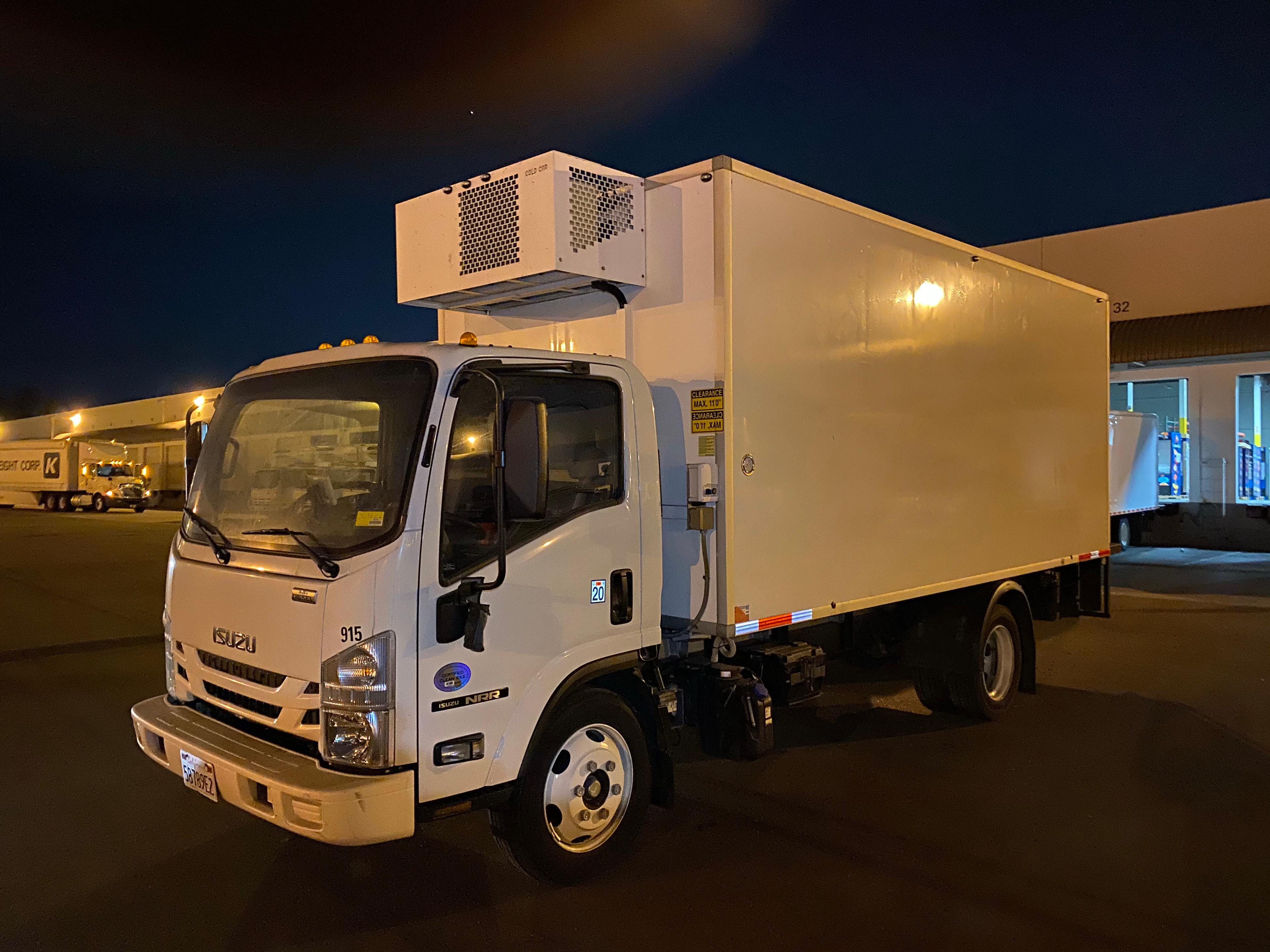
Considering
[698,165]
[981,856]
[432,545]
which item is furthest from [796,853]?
[698,165]

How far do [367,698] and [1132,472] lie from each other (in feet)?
62.5

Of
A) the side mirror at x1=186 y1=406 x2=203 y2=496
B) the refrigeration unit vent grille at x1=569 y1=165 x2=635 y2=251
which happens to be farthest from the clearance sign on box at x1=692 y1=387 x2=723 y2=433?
the side mirror at x1=186 y1=406 x2=203 y2=496

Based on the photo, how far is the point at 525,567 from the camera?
3955mm

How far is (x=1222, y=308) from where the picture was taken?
1745cm

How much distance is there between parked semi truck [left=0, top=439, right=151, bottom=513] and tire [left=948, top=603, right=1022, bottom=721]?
1614 inches

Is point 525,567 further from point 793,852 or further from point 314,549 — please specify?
point 793,852

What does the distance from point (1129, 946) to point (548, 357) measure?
3.52 m

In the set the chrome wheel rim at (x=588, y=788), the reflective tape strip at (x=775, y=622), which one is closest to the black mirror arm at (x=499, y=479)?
the chrome wheel rim at (x=588, y=788)

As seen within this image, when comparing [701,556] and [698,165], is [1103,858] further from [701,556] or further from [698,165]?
[698,165]

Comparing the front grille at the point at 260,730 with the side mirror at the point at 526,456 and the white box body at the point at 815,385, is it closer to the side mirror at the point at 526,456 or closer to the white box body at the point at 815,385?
the side mirror at the point at 526,456

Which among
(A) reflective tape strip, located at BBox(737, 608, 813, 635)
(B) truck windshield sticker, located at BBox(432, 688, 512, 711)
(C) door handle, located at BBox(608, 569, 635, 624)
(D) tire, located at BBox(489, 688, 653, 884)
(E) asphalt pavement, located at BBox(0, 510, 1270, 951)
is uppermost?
(C) door handle, located at BBox(608, 569, 635, 624)

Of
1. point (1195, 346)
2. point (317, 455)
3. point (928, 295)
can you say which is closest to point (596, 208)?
point (317, 455)

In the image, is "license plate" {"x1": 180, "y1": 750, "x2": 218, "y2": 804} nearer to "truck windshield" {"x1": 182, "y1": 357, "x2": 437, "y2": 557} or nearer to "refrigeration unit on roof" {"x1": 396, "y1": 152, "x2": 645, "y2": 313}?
"truck windshield" {"x1": 182, "y1": 357, "x2": 437, "y2": 557}

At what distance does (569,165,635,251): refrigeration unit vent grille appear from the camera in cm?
471
